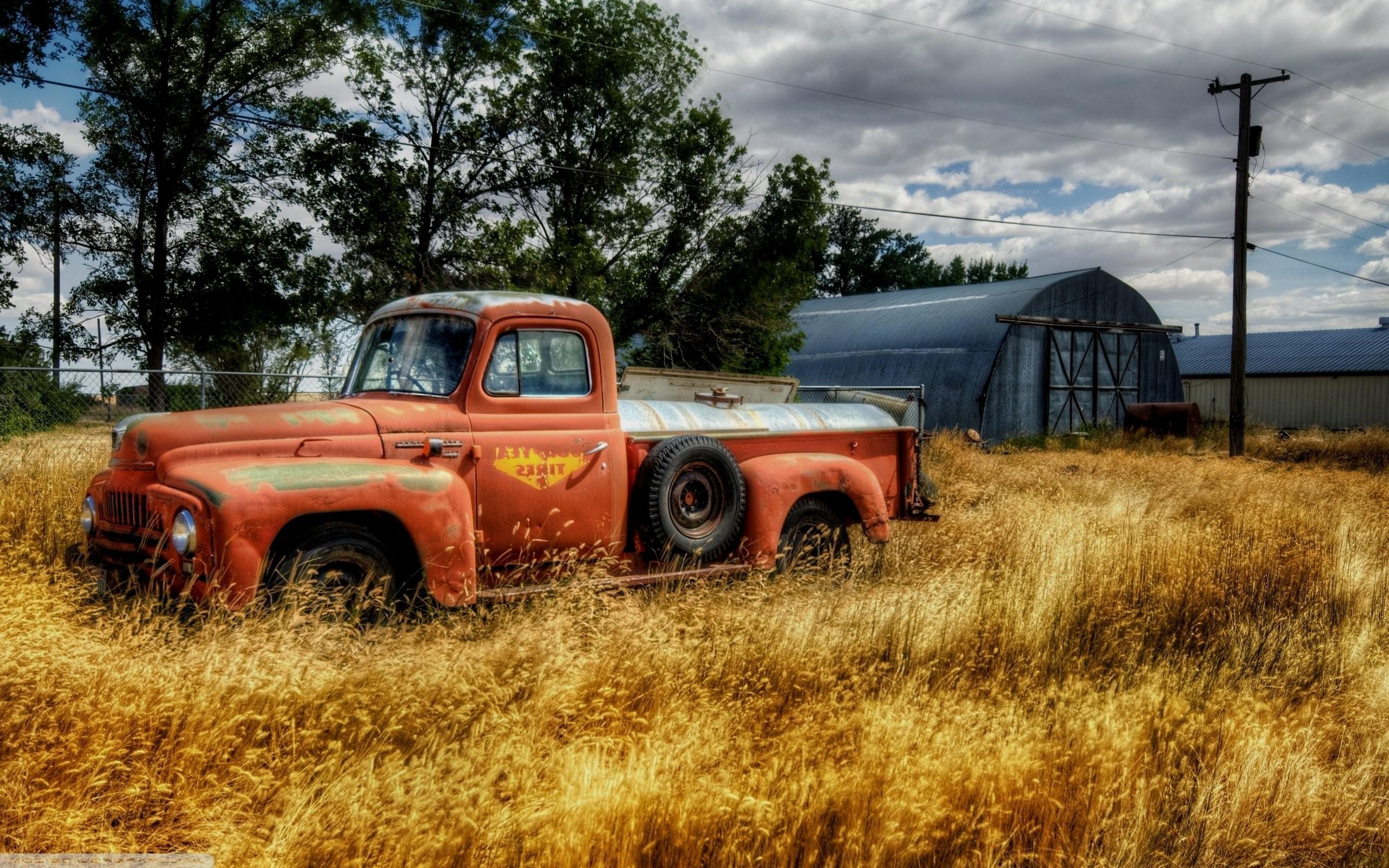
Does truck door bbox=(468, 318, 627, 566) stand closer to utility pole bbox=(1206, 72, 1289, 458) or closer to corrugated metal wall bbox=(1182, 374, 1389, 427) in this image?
utility pole bbox=(1206, 72, 1289, 458)

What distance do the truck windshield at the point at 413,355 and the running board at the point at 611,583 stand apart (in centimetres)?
125

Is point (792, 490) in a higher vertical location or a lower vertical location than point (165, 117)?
lower

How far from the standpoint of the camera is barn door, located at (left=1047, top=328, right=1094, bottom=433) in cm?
2525

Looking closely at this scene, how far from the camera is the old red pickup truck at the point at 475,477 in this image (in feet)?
15.5

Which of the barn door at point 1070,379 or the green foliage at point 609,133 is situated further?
the barn door at point 1070,379

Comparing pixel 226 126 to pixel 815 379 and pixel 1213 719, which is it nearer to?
pixel 815 379

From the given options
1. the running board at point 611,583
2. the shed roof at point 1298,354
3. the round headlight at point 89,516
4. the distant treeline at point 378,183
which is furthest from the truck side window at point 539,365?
the shed roof at point 1298,354

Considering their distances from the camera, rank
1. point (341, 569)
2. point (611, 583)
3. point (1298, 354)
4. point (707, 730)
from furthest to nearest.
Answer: point (1298, 354), point (611, 583), point (341, 569), point (707, 730)

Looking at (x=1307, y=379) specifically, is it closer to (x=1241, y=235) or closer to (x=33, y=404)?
(x=1241, y=235)

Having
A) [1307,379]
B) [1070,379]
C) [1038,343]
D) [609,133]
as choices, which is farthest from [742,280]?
[1307,379]

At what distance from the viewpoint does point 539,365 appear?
6027mm

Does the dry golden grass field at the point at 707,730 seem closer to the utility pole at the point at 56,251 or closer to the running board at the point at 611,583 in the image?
the running board at the point at 611,583

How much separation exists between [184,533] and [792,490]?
382 cm

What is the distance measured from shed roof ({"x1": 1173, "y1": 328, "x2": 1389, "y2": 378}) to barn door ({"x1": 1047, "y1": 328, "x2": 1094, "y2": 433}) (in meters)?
18.1
